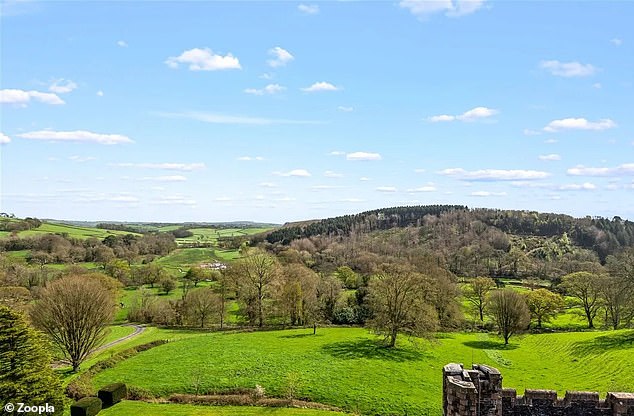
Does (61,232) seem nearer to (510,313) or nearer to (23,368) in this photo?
(23,368)

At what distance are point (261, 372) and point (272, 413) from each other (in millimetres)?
8704

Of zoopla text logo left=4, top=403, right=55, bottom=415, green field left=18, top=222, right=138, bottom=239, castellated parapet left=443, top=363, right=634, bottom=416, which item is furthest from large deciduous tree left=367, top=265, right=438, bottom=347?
green field left=18, top=222, right=138, bottom=239

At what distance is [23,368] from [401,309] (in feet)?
117

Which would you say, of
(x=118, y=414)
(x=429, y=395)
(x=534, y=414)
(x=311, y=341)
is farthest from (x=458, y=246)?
(x=534, y=414)

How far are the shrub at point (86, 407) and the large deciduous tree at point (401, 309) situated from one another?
94.0 feet

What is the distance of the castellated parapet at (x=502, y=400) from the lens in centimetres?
932

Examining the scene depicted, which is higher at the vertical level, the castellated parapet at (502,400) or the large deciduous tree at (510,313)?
the castellated parapet at (502,400)

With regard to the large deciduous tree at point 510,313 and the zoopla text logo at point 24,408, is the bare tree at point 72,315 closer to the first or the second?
the zoopla text logo at point 24,408

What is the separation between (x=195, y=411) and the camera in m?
32.3

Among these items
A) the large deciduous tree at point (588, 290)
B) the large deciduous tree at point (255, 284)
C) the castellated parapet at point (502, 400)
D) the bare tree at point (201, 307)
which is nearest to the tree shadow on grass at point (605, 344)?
the large deciduous tree at point (588, 290)

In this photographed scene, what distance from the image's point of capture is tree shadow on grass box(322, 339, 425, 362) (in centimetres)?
4562

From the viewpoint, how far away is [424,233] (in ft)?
592

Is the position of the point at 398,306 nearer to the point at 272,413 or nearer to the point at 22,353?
the point at 272,413

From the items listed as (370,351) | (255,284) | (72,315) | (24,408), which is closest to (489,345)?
(370,351)
